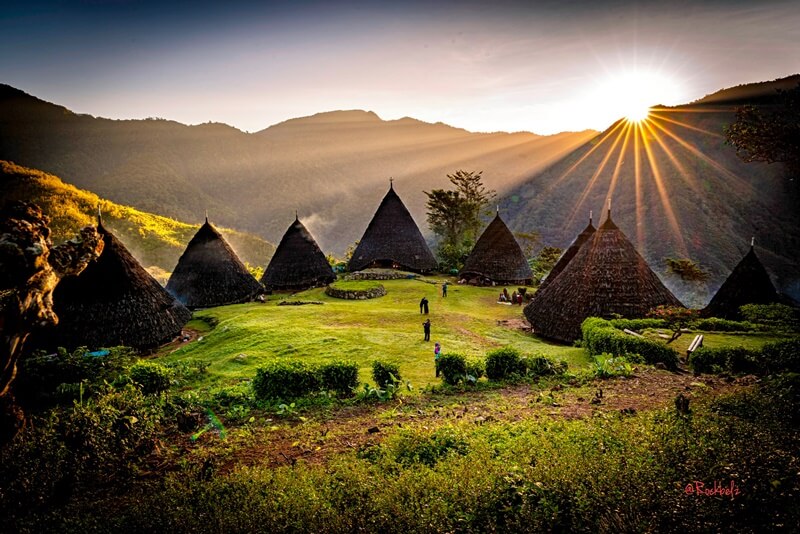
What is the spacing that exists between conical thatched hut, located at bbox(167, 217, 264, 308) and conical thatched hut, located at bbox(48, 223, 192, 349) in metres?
7.02

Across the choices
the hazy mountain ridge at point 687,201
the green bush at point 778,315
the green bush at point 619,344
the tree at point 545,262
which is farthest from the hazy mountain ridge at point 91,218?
the hazy mountain ridge at point 687,201

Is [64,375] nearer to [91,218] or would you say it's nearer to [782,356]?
[782,356]

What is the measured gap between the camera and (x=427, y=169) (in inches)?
4968

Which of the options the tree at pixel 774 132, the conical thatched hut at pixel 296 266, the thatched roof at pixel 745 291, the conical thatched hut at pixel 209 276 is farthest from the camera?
the conical thatched hut at pixel 296 266

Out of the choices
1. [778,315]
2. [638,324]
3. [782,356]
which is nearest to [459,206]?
[638,324]

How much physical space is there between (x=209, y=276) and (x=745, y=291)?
93.3 ft

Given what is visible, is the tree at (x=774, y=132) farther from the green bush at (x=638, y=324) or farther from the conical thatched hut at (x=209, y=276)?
the conical thatched hut at (x=209, y=276)

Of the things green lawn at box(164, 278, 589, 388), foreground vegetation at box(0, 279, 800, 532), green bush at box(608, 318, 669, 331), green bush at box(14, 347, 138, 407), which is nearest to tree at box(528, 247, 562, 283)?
green lawn at box(164, 278, 589, 388)

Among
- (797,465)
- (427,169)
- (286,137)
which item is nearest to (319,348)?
(797,465)

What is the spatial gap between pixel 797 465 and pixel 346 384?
777 centimetres

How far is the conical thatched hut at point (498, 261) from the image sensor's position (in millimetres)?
31344

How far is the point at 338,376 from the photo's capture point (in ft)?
30.6

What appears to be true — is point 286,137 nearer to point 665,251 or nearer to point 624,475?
point 665,251

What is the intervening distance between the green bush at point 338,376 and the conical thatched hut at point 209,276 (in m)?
18.5
